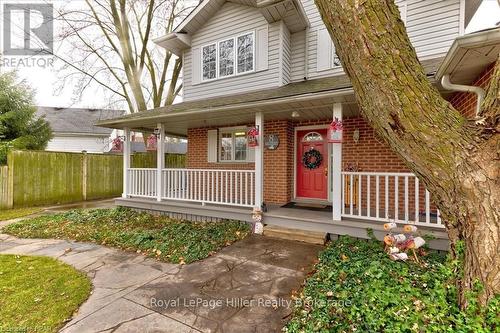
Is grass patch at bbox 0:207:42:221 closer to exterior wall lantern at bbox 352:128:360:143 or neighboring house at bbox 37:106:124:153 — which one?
exterior wall lantern at bbox 352:128:360:143

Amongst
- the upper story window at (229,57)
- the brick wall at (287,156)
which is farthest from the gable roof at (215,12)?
the brick wall at (287,156)

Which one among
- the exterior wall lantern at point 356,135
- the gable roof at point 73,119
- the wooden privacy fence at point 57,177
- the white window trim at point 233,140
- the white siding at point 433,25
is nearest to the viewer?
the white siding at point 433,25

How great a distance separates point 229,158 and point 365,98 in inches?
256

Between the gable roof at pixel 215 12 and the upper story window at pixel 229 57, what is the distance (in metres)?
0.83

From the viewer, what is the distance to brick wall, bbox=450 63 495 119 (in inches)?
145

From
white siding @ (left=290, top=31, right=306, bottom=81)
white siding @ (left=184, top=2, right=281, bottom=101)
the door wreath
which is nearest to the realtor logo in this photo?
white siding @ (left=184, top=2, right=281, bottom=101)

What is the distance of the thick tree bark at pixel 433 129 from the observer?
2.17 metres

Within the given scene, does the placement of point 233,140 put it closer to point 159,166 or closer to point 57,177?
point 159,166

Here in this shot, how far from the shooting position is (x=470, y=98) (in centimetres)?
446

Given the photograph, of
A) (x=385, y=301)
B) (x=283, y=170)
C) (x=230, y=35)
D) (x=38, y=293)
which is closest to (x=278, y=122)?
(x=283, y=170)

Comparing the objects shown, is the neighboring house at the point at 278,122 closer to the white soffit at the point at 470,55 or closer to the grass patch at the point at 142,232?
the grass patch at the point at 142,232

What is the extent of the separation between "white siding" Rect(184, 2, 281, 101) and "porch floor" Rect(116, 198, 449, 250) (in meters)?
3.99

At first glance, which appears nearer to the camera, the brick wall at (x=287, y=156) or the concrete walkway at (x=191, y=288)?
the concrete walkway at (x=191, y=288)

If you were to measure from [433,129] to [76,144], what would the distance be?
25329 millimetres
